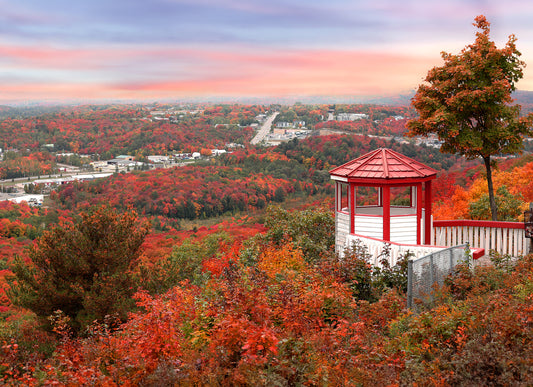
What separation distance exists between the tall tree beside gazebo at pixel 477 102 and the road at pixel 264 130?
445 feet

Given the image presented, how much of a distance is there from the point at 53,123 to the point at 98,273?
172 meters

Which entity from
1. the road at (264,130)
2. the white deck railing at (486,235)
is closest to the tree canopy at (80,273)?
the white deck railing at (486,235)

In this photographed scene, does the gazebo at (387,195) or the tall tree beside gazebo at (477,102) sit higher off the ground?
the tall tree beside gazebo at (477,102)

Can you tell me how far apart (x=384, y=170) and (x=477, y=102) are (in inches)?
138

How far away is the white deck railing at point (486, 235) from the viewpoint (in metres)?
10.8

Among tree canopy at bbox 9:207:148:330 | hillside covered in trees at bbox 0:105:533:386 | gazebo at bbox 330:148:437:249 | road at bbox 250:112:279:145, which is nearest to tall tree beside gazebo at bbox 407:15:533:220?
gazebo at bbox 330:148:437:249

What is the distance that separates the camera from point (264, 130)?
170 meters

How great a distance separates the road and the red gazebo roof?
136928mm

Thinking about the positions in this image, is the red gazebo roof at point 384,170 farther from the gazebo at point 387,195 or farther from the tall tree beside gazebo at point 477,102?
the tall tree beside gazebo at point 477,102

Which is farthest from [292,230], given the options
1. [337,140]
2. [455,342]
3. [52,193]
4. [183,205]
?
[52,193]

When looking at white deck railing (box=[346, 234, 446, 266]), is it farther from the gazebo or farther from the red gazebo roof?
the red gazebo roof

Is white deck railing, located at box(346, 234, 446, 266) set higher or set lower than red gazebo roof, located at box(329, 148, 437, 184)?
lower

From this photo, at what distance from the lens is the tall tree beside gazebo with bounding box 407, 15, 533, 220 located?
39.1 ft

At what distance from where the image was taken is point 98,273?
1455 centimetres
